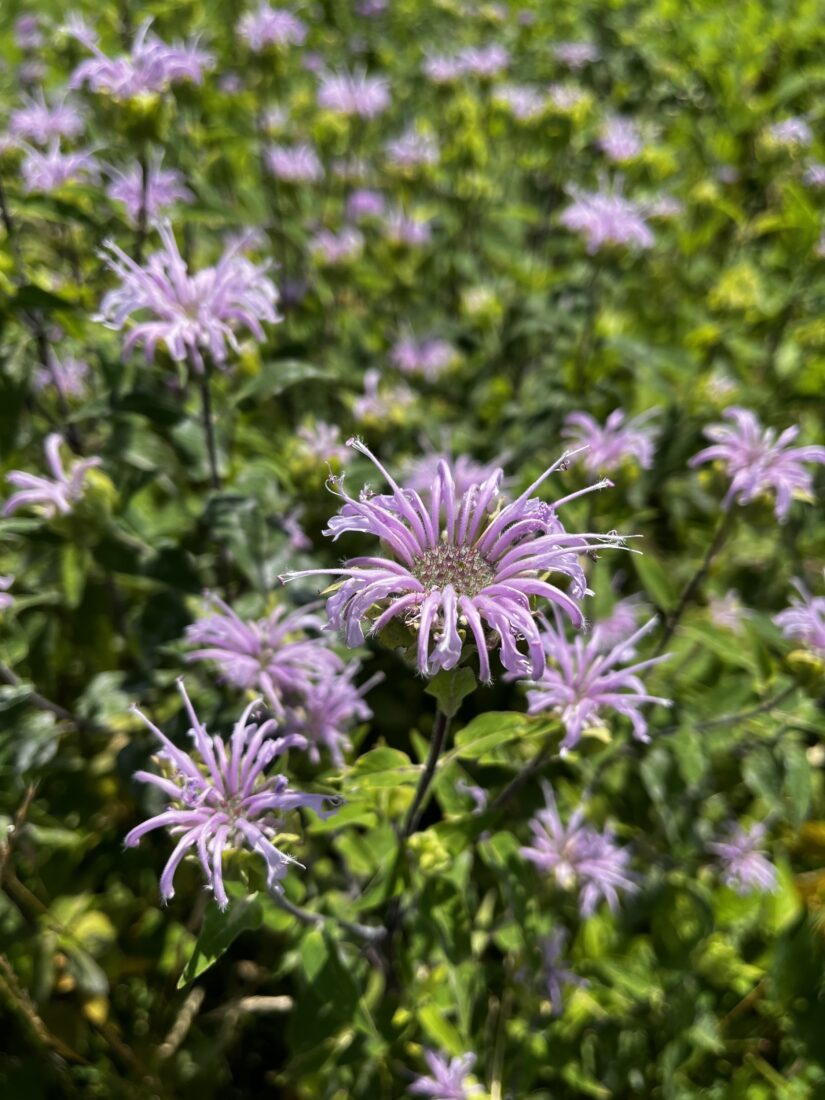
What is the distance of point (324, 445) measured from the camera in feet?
6.24

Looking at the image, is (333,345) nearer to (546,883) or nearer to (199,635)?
(199,635)

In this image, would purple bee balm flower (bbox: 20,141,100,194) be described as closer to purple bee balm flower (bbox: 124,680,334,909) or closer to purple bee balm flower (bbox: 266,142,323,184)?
purple bee balm flower (bbox: 266,142,323,184)

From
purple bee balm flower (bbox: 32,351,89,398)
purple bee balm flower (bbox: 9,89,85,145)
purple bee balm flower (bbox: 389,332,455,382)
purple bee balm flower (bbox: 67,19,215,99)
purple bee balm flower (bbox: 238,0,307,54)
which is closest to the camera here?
purple bee balm flower (bbox: 67,19,215,99)

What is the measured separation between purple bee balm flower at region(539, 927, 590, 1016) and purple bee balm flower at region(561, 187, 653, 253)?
1978 millimetres

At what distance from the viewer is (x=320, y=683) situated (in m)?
1.46

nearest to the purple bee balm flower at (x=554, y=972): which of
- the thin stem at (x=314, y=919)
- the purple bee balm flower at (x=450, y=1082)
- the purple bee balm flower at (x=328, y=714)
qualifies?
the purple bee balm flower at (x=450, y=1082)

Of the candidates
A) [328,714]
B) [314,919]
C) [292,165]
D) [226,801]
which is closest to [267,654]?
[328,714]

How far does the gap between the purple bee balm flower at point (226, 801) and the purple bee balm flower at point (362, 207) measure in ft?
8.59

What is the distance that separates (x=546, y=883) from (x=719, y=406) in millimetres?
1594

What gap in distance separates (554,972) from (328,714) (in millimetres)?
901

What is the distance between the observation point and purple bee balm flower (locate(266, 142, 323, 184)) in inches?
116

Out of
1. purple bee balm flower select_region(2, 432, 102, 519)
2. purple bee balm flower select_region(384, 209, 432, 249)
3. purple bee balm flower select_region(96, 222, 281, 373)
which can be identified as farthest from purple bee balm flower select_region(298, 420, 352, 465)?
purple bee balm flower select_region(384, 209, 432, 249)

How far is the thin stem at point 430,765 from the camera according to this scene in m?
1.07

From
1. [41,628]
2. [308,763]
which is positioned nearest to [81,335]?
[41,628]
